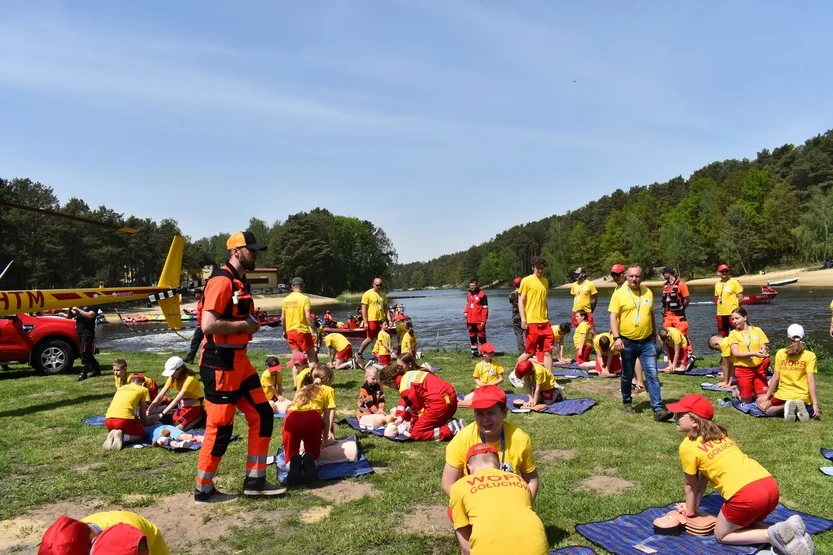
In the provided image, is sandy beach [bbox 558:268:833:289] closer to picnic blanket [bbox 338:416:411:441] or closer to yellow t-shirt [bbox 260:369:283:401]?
yellow t-shirt [bbox 260:369:283:401]

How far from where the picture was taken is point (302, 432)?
5359mm

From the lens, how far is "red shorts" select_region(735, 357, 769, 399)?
25.2 feet

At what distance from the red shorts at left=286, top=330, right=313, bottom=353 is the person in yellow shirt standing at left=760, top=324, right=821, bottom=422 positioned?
7.06 meters

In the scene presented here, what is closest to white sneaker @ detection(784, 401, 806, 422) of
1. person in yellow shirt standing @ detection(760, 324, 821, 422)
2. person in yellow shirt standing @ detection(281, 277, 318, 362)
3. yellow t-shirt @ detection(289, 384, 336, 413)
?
person in yellow shirt standing @ detection(760, 324, 821, 422)

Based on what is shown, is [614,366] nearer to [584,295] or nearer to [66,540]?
[584,295]

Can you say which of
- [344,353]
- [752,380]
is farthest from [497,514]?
[344,353]

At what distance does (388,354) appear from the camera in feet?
36.4

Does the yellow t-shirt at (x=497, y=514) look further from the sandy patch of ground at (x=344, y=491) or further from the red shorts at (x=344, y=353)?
the red shorts at (x=344, y=353)

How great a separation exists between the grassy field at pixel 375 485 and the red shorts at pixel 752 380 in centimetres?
49

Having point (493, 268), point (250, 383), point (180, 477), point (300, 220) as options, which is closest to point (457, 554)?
point (250, 383)

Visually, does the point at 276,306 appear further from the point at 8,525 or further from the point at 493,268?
the point at 493,268

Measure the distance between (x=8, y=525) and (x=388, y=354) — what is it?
7.33 meters

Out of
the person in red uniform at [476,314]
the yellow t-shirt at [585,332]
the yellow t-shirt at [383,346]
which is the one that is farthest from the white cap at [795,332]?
the person in red uniform at [476,314]

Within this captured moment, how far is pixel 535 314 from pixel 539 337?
1.32 feet
